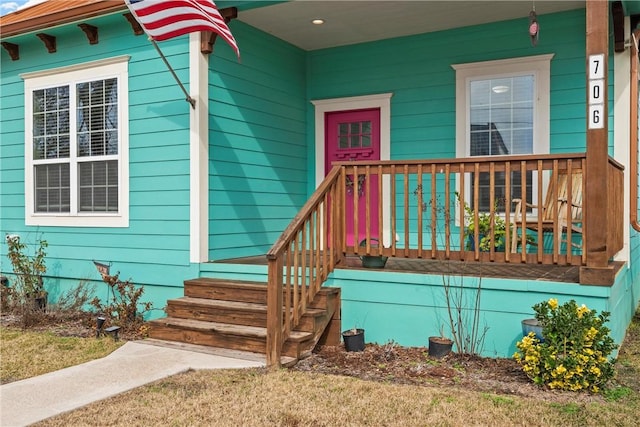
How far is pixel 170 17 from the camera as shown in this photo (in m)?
4.88

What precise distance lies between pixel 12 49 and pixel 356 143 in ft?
15.0

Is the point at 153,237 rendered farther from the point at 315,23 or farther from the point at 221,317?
the point at 315,23

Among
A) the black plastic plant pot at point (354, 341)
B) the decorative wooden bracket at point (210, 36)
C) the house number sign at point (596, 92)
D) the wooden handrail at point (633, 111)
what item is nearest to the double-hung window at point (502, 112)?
the wooden handrail at point (633, 111)

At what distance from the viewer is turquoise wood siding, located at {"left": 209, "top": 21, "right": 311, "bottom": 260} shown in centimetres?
598

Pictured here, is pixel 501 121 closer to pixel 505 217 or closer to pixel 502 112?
pixel 502 112

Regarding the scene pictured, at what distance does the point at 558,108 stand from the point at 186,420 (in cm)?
487

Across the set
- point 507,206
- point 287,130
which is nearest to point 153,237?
point 287,130

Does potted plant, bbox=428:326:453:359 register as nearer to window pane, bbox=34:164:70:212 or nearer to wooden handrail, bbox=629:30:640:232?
wooden handrail, bbox=629:30:640:232

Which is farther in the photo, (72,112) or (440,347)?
(72,112)

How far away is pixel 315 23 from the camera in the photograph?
20.9ft

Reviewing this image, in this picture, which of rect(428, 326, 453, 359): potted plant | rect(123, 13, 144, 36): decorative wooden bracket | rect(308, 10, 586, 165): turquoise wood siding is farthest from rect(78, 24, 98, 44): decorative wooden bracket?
rect(428, 326, 453, 359): potted plant

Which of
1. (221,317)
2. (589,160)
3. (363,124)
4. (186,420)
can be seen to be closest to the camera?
(186,420)

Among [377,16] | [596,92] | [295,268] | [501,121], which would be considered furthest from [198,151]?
[596,92]

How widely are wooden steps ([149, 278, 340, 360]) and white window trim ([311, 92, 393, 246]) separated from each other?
209cm
